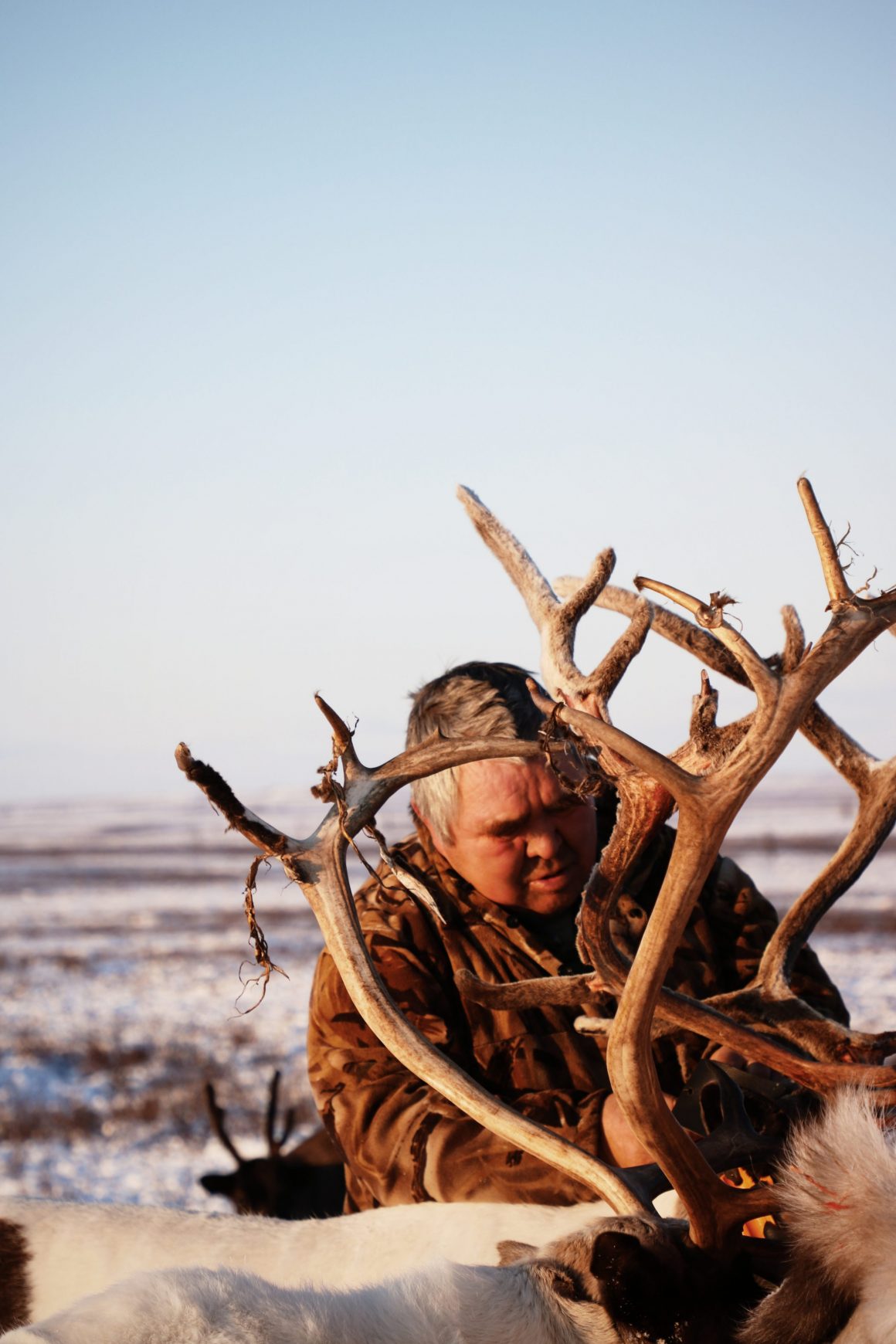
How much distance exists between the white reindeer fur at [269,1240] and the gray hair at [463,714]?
1.06m

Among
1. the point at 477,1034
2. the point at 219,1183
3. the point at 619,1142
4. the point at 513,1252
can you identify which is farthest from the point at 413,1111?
the point at 219,1183

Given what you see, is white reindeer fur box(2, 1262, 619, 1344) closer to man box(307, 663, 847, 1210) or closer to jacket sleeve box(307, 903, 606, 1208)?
jacket sleeve box(307, 903, 606, 1208)

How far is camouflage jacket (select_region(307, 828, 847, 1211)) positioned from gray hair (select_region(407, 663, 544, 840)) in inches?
9.0

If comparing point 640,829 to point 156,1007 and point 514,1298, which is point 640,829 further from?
point 156,1007

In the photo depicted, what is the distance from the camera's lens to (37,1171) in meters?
7.95

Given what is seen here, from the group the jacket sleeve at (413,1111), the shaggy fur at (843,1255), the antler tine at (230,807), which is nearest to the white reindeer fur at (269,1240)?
the jacket sleeve at (413,1111)

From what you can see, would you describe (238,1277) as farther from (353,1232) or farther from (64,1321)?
(353,1232)

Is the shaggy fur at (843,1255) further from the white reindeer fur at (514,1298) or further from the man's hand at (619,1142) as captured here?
the man's hand at (619,1142)

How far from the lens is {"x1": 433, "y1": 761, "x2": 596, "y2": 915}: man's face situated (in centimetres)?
347

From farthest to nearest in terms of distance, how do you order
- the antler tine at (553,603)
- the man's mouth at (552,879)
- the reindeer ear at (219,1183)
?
1. the reindeer ear at (219,1183)
2. the man's mouth at (552,879)
3. the antler tine at (553,603)

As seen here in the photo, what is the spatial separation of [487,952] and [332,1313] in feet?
4.70

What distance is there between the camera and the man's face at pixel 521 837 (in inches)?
136

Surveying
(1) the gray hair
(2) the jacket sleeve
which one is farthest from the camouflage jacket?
(1) the gray hair

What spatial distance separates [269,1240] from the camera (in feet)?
9.70
